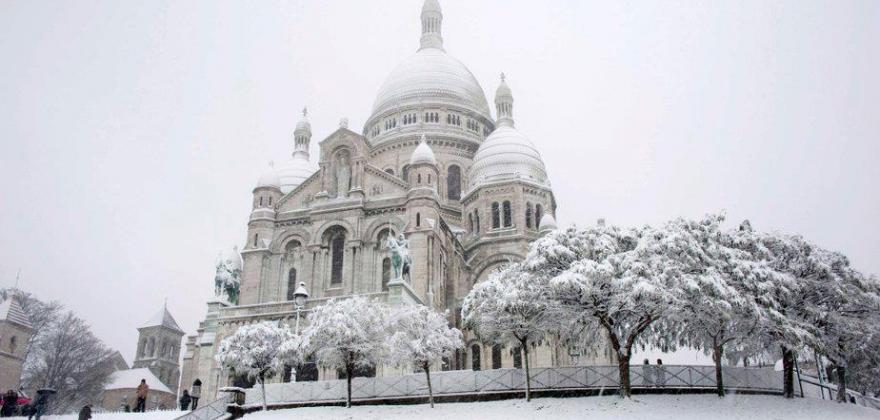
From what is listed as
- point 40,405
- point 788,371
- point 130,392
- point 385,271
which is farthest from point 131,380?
point 788,371

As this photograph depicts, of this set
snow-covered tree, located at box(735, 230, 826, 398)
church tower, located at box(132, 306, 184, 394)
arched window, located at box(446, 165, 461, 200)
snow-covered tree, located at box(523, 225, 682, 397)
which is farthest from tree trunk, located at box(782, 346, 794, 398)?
church tower, located at box(132, 306, 184, 394)

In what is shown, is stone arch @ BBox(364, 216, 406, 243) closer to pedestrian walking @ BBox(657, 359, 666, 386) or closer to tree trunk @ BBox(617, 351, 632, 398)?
pedestrian walking @ BBox(657, 359, 666, 386)

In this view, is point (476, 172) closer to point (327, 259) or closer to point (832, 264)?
point (327, 259)

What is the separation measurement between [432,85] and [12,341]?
4009cm

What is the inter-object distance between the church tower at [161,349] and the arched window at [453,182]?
46328 millimetres

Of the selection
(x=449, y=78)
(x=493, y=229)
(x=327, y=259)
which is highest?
(x=449, y=78)

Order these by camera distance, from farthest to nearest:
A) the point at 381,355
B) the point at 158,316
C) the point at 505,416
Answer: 1. the point at 158,316
2. the point at 381,355
3. the point at 505,416

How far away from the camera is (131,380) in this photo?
74.2 metres

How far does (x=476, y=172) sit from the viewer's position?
5834 centimetres

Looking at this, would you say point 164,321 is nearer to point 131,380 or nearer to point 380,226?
point 131,380

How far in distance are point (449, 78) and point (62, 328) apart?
41.1m

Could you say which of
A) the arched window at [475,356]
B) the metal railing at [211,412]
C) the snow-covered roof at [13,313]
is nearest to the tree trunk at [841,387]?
the arched window at [475,356]

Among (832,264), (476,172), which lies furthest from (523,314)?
(476,172)

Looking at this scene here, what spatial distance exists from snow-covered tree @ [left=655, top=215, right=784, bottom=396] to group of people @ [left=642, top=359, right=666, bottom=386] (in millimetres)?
1505
